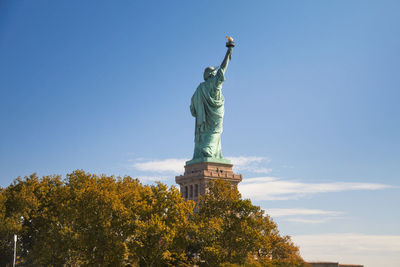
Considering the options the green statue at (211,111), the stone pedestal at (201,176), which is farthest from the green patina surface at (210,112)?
the stone pedestal at (201,176)

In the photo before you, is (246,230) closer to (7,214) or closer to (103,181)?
(103,181)

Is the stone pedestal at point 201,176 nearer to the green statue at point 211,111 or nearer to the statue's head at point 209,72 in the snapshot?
the green statue at point 211,111

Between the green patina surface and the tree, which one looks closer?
the tree

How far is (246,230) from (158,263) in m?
10.0

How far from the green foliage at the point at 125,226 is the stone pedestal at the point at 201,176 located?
25.0 metres

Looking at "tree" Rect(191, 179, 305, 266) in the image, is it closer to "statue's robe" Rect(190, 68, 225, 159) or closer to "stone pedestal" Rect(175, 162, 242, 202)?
"stone pedestal" Rect(175, 162, 242, 202)

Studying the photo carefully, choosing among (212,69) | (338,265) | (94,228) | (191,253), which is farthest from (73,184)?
(212,69)

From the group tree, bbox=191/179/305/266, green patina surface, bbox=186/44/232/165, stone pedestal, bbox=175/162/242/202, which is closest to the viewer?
tree, bbox=191/179/305/266

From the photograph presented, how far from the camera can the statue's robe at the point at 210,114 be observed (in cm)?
9119

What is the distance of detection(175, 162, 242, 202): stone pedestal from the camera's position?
85.6m

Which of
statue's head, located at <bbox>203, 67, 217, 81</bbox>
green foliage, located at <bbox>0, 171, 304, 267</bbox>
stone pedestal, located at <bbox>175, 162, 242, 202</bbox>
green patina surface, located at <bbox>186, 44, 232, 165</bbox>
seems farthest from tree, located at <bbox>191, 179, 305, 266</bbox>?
statue's head, located at <bbox>203, 67, 217, 81</bbox>

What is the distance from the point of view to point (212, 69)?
9369 centimetres

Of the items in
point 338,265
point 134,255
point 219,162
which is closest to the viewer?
point 134,255

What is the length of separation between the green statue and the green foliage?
31.1 metres
